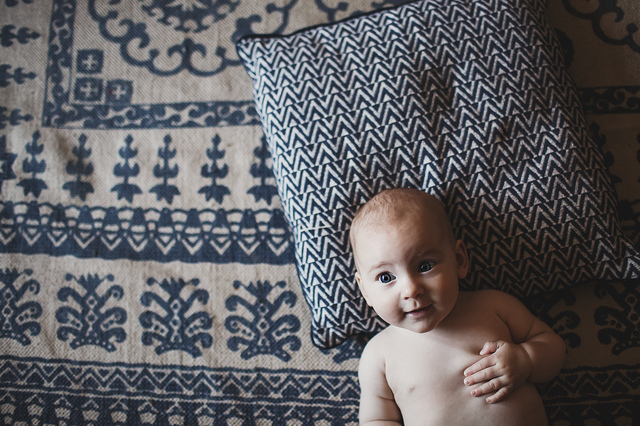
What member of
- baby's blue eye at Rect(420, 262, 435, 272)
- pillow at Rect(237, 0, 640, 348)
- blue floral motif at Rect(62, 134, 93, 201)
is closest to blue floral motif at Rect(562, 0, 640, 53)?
pillow at Rect(237, 0, 640, 348)

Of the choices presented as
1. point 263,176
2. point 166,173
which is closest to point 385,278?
point 263,176

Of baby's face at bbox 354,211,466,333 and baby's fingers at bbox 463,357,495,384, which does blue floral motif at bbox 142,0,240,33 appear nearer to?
baby's face at bbox 354,211,466,333

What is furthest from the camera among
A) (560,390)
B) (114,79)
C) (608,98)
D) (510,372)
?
(114,79)

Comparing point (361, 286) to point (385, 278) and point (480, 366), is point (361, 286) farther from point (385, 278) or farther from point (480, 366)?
point (480, 366)

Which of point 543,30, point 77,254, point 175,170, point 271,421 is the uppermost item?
point 543,30

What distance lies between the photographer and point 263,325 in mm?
958

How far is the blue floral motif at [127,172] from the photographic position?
1.04 m

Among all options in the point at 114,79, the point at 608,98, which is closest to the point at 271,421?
the point at 114,79

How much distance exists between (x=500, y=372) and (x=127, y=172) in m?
0.84

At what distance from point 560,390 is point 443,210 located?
415 mm

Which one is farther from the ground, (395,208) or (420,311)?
(395,208)

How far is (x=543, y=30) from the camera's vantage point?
894 millimetres

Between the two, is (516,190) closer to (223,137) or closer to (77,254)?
(223,137)

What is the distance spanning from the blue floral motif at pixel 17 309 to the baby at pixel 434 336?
26.8 inches
